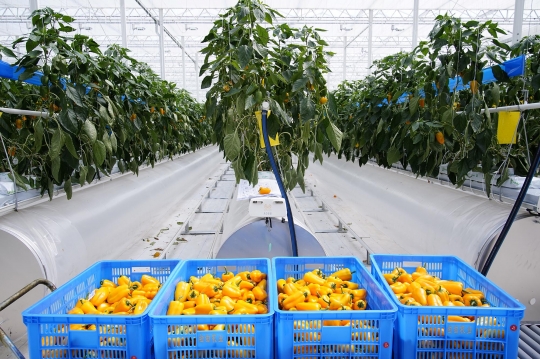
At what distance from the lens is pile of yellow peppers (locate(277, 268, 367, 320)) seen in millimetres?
1619

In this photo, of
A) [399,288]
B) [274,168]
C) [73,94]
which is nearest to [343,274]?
[399,288]

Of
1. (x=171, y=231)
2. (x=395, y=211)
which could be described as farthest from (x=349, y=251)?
(x=171, y=231)

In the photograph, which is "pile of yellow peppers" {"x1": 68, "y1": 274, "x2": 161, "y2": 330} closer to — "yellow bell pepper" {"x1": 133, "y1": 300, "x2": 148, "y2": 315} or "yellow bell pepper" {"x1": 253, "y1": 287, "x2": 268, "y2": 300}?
"yellow bell pepper" {"x1": 133, "y1": 300, "x2": 148, "y2": 315}

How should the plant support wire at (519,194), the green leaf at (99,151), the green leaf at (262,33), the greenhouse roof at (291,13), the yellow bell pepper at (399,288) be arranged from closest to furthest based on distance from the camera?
the yellow bell pepper at (399,288)
the plant support wire at (519,194)
the green leaf at (262,33)
the green leaf at (99,151)
the greenhouse roof at (291,13)

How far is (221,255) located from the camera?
2865 millimetres

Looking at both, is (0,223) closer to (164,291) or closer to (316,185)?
(164,291)

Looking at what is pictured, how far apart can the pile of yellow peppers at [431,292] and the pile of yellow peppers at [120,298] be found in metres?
1.11

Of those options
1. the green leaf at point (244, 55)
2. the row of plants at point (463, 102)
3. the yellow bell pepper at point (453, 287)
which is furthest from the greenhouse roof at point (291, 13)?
the yellow bell pepper at point (453, 287)

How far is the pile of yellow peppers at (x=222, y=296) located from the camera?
5.32 ft

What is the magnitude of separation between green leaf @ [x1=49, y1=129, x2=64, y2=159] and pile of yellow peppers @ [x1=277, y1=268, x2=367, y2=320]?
153cm

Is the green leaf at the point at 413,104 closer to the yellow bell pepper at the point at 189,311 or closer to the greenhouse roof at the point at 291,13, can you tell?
the yellow bell pepper at the point at 189,311

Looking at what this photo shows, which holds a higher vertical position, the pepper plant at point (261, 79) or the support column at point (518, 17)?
the support column at point (518, 17)

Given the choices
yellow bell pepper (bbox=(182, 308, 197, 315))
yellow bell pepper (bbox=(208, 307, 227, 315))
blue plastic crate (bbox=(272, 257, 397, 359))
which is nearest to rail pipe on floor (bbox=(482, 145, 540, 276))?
blue plastic crate (bbox=(272, 257, 397, 359))

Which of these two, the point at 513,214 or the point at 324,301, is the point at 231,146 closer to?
the point at 324,301
